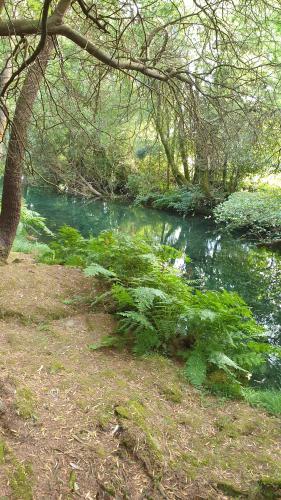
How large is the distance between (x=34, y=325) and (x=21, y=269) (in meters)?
1.48

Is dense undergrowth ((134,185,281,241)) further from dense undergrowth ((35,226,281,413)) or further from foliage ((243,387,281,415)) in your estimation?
foliage ((243,387,281,415))

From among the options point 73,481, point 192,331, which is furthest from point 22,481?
point 192,331

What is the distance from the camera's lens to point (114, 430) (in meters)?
2.93

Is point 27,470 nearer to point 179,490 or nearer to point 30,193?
point 179,490

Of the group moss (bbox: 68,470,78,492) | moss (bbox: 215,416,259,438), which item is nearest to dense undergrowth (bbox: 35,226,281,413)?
moss (bbox: 215,416,259,438)

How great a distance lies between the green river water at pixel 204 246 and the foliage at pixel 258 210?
990 mm

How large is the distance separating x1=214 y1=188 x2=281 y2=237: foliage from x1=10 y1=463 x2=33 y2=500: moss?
11514mm

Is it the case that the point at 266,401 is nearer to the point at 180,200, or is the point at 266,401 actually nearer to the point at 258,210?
the point at 258,210

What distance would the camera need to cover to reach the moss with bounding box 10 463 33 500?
7.32 ft

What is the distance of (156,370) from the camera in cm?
406

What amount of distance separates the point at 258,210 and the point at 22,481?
521 inches

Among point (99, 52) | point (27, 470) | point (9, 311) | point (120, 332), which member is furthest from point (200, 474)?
point (99, 52)

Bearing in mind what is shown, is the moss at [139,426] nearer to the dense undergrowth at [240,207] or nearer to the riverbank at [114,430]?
the riverbank at [114,430]

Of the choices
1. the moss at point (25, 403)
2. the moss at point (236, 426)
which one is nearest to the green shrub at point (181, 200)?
the moss at point (236, 426)
